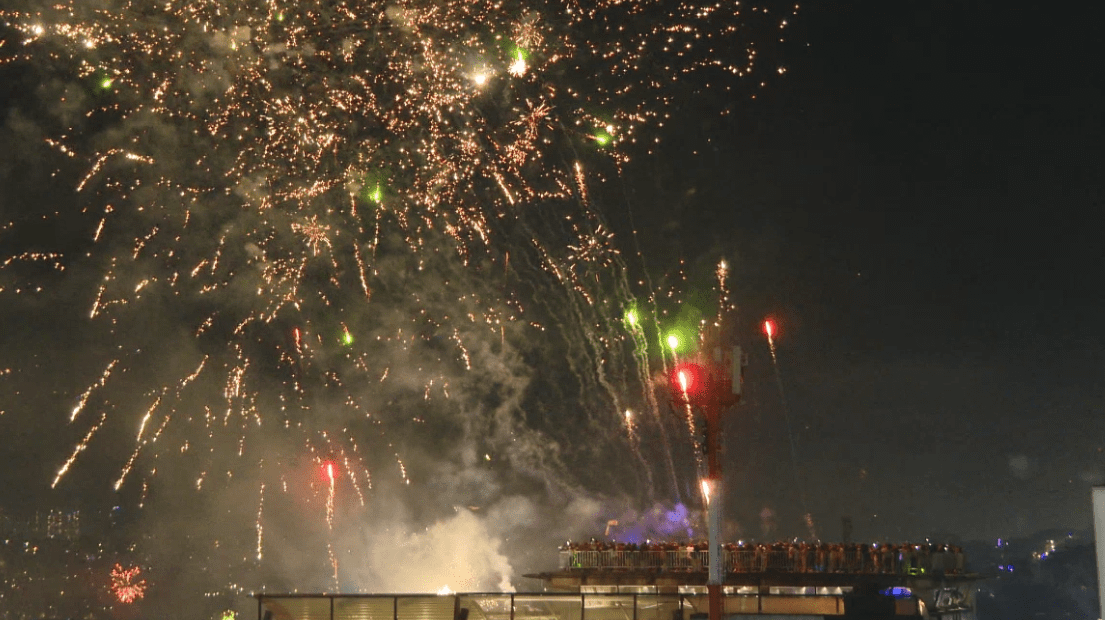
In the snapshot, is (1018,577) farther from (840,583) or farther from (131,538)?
(840,583)

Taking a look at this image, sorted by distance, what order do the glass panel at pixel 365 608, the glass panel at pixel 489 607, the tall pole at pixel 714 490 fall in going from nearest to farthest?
the tall pole at pixel 714 490
the glass panel at pixel 365 608
the glass panel at pixel 489 607

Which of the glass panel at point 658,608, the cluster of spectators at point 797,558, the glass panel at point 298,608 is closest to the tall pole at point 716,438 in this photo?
the glass panel at point 658,608

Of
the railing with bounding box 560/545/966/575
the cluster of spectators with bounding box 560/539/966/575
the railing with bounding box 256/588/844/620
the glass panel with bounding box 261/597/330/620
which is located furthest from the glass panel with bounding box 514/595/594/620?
the railing with bounding box 560/545/966/575

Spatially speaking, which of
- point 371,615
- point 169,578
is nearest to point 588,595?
point 371,615

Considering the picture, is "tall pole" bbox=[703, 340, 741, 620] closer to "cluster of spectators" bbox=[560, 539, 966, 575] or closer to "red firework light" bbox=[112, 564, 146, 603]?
"cluster of spectators" bbox=[560, 539, 966, 575]

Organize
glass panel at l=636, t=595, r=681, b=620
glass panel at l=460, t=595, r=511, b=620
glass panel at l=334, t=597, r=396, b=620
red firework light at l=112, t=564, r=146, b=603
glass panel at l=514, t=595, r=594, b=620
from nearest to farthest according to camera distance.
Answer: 1. glass panel at l=334, t=597, r=396, b=620
2. glass panel at l=460, t=595, r=511, b=620
3. glass panel at l=514, t=595, r=594, b=620
4. glass panel at l=636, t=595, r=681, b=620
5. red firework light at l=112, t=564, r=146, b=603

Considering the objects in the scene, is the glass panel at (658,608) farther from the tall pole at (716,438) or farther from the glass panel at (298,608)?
the glass panel at (298,608)
